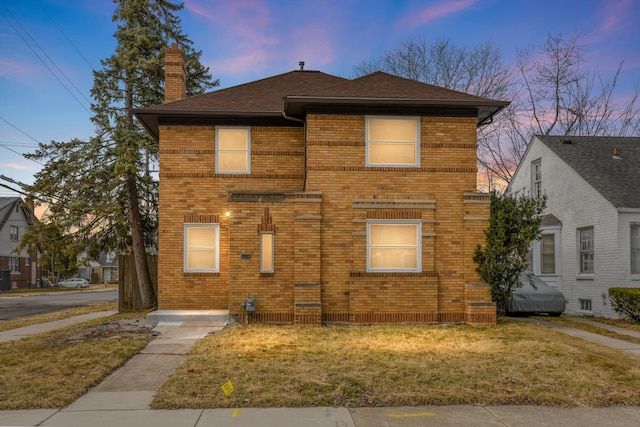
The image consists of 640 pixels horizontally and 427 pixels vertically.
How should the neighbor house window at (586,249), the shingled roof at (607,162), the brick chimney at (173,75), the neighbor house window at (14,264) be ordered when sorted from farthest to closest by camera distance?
the neighbor house window at (14,264), the neighbor house window at (586,249), the shingled roof at (607,162), the brick chimney at (173,75)

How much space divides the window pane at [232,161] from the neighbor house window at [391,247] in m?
4.15

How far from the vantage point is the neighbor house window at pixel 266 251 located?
1333 centimetres

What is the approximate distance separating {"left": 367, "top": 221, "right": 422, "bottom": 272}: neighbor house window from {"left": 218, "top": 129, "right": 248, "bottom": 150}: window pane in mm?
4513

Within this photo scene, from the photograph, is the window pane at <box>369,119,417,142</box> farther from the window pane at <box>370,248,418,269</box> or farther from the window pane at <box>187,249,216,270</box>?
the window pane at <box>187,249,216,270</box>

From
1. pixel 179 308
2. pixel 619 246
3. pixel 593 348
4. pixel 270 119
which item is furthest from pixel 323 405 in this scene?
pixel 619 246

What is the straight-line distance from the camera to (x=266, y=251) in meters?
13.4

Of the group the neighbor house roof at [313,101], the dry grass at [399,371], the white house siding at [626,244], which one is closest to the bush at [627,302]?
the white house siding at [626,244]

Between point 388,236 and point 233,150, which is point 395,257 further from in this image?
point 233,150

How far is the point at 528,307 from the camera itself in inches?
640

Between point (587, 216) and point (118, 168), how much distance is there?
50.8 ft

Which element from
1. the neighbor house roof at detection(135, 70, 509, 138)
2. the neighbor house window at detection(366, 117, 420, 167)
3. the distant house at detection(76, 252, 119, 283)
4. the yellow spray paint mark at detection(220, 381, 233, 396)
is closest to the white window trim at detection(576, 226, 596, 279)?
the neighbor house roof at detection(135, 70, 509, 138)

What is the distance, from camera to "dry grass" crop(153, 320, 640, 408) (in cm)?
682

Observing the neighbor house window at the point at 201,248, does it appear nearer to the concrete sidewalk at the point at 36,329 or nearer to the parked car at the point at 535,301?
the concrete sidewalk at the point at 36,329

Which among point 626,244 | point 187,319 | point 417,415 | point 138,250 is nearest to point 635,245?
point 626,244
